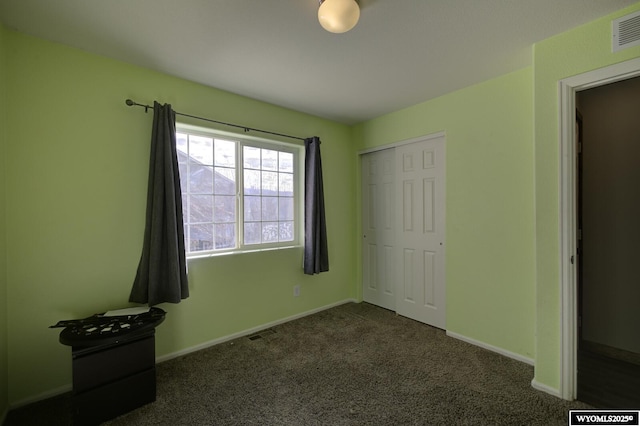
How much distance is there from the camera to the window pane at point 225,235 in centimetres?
271

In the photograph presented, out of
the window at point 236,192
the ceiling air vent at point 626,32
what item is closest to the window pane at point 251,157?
the window at point 236,192

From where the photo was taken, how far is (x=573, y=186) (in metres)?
1.81

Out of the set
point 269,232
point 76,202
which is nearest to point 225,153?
point 269,232

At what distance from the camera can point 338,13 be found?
1.46m

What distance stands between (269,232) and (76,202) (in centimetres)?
163

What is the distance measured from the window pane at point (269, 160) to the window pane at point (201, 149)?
1.87 feet

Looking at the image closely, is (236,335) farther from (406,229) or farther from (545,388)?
(545,388)

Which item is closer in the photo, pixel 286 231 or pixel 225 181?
pixel 225 181

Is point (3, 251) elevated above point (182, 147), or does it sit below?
below

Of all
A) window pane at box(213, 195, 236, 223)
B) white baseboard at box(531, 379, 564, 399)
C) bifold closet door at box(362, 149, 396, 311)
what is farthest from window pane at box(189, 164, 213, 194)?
white baseboard at box(531, 379, 564, 399)

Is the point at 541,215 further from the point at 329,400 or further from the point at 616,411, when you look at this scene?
the point at 329,400

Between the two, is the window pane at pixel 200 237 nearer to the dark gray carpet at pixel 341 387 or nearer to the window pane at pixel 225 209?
the window pane at pixel 225 209

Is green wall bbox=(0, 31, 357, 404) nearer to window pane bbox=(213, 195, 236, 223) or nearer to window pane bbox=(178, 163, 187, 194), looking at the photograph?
window pane bbox=(178, 163, 187, 194)

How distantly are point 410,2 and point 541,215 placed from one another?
62.4 inches
